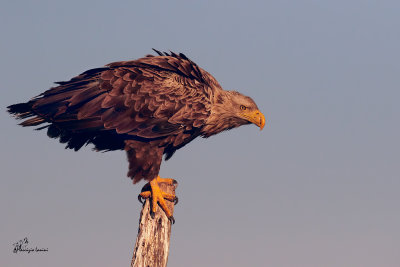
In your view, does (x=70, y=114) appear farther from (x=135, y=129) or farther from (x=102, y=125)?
(x=135, y=129)

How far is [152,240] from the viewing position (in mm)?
7379

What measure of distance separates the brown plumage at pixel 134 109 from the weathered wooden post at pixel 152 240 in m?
0.67

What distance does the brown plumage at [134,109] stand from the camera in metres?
8.05

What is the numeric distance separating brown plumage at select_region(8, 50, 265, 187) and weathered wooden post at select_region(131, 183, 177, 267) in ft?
2.18

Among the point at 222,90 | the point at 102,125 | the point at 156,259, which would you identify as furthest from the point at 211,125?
the point at 156,259

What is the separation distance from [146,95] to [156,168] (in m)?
1.20

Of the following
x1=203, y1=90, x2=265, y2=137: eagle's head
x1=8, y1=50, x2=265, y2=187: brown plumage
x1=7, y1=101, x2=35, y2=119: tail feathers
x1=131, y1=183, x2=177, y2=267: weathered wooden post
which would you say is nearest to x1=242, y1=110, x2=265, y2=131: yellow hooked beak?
x1=203, y1=90, x2=265, y2=137: eagle's head

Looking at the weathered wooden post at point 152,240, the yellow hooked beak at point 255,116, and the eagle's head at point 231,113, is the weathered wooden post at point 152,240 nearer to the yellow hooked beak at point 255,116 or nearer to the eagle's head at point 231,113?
the eagle's head at point 231,113

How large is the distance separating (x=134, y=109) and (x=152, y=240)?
83.7 inches

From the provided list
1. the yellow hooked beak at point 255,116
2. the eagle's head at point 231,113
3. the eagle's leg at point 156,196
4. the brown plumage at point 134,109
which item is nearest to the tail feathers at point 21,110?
the brown plumage at point 134,109

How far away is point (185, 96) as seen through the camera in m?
8.34

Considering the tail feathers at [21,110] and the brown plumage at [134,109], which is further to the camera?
the tail feathers at [21,110]

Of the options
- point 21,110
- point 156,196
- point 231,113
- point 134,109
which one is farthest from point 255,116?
point 21,110

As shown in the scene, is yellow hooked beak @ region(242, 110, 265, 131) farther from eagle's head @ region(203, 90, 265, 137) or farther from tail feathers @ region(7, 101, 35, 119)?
tail feathers @ region(7, 101, 35, 119)
